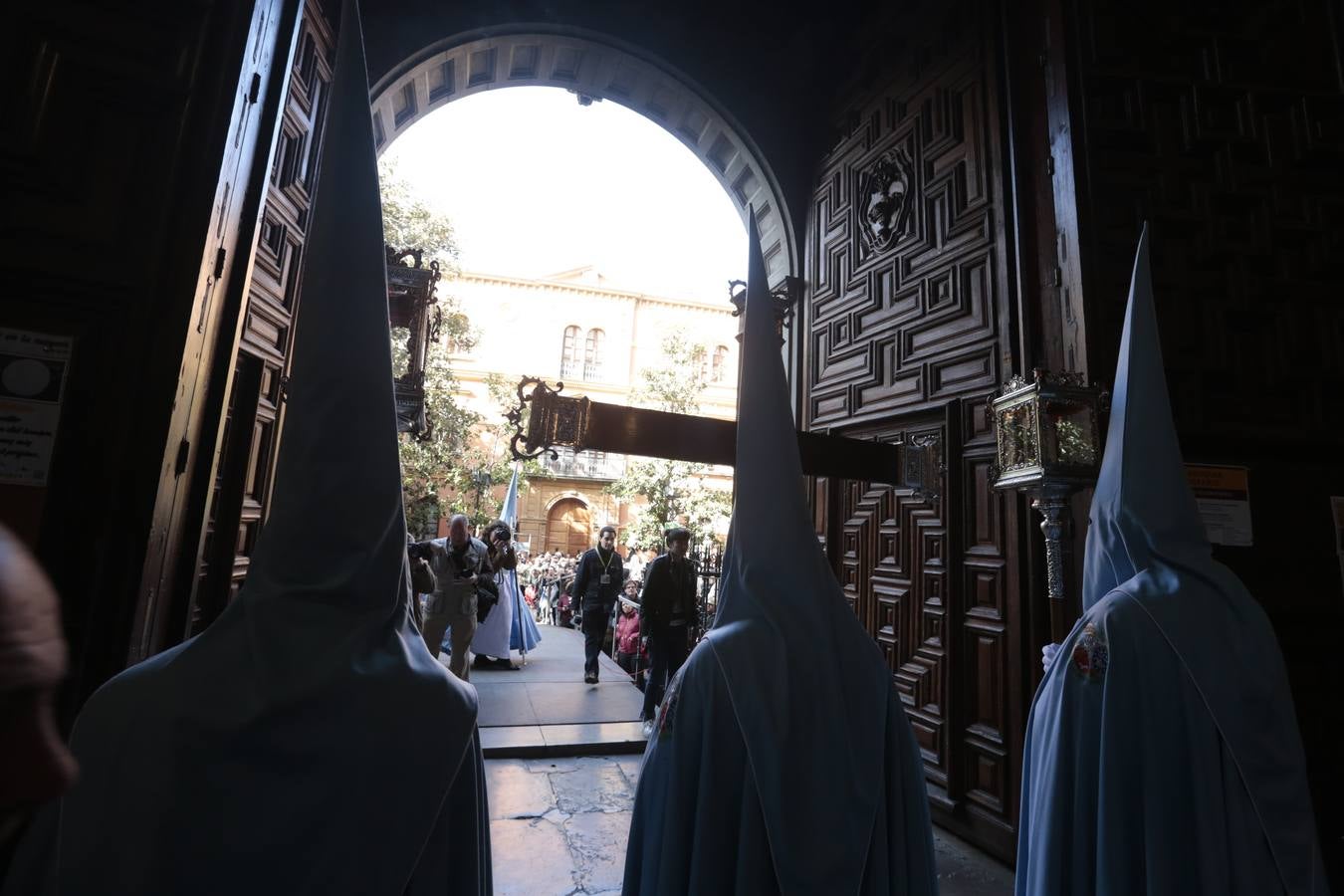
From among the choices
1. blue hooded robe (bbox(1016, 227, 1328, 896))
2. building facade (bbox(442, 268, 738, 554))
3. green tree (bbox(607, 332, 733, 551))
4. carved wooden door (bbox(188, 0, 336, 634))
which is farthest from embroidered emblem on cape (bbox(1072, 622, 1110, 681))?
building facade (bbox(442, 268, 738, 554))

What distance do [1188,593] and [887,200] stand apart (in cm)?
332

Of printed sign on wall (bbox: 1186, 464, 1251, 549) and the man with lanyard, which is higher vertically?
printed sign on wall (bbox: 1186, 464, 1251, 549)

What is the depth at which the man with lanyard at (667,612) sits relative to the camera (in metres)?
5.02

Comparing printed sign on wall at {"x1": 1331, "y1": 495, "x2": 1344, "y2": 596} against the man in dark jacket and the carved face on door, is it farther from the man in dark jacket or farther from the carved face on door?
the man in dark jacket

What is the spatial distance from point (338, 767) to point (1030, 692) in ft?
9.98

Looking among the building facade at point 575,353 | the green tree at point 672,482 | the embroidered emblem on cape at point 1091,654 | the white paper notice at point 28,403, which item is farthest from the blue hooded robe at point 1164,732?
the building facade at point 575,353

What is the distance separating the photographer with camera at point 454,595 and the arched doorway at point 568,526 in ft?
53.5

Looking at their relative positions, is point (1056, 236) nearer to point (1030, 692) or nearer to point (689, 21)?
point (1030, 692)

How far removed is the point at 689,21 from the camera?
17.1ft

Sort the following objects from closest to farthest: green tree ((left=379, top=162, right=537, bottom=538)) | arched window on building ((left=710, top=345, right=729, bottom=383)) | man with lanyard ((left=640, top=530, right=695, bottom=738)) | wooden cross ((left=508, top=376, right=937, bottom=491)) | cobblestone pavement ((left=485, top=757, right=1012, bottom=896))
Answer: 1. wooden cross ((left=508, top=376, right=937, bottom=491))
2. cobblestone pavement ((left=485, top=757, right=1012, bottom=896))
3. man with lanyard ((left=640, top=530, right=695, bottom=738))
4. green tree ((left=379, top=162, right=537, bottom=538))
5. arched window on building ((left=710, top=345, right=729, bottom=383))

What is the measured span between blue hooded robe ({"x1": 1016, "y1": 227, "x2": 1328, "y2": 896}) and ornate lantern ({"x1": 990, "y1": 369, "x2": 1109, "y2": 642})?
539 millimetres

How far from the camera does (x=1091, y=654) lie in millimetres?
1808

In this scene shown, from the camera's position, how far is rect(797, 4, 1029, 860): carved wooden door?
328 cm

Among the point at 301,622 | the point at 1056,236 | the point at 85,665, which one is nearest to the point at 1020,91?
the point at 1056,236
